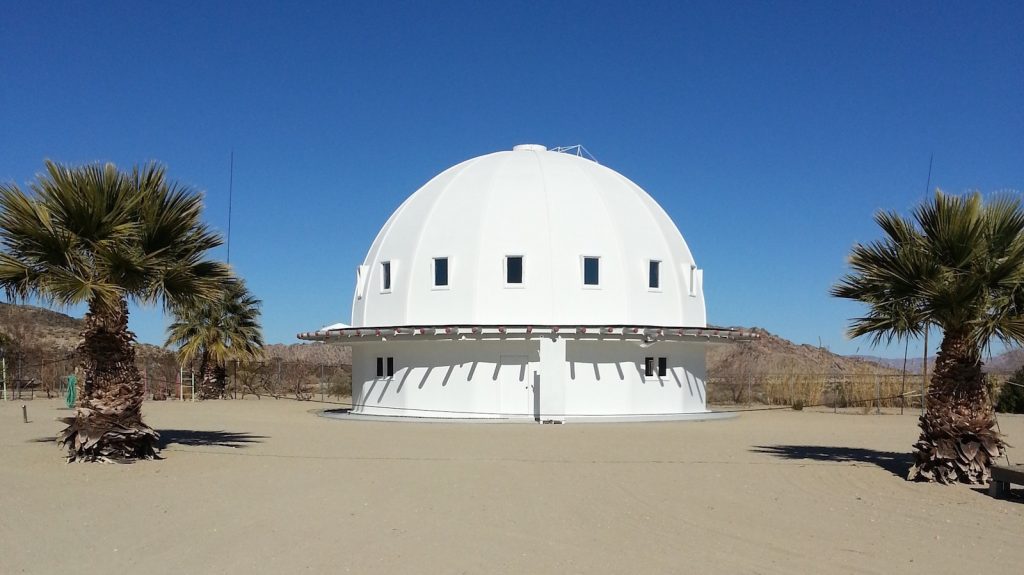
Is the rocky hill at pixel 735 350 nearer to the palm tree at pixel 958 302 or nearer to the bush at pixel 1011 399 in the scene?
the bush at pixel 1011 399

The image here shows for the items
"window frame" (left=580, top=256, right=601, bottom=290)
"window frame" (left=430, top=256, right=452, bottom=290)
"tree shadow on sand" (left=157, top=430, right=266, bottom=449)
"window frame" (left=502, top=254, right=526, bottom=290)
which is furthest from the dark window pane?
"tree shadow on sand" (left=157, top=430, right=266, bottom=449)

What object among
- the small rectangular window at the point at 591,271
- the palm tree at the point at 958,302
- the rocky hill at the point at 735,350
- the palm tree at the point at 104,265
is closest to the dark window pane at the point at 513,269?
the small rectangular window at the point at 591,271

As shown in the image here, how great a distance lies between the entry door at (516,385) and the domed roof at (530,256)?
123 centimetres

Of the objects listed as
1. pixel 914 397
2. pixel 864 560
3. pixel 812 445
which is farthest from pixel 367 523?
pixel 914 397

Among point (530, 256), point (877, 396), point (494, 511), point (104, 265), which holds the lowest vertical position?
point (494, 511)

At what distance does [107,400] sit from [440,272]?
14.4 m

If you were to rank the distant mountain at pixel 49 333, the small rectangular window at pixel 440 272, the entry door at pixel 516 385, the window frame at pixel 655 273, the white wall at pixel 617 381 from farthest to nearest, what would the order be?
the distant mountain at pixel 49 333 < the window frame at pixel 655 273 < the small rectangular window at pixel 440 272 < the white wall at pixel 617 381 < the entry door at pixel 516 385

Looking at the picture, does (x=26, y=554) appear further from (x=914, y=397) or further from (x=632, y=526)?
(x=914, y=397)

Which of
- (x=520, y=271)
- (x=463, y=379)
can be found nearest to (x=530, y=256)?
(x=520, y=271)

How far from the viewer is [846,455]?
16.9 meters

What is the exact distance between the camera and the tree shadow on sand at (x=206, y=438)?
17969mm

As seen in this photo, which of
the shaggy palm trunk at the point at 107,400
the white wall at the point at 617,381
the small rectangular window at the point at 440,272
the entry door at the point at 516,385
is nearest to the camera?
the shaggy palm trunk at the point at 107,400

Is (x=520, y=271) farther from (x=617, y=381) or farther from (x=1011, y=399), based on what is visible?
(x=1011, y=399)

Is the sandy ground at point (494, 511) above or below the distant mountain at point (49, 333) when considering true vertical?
below
